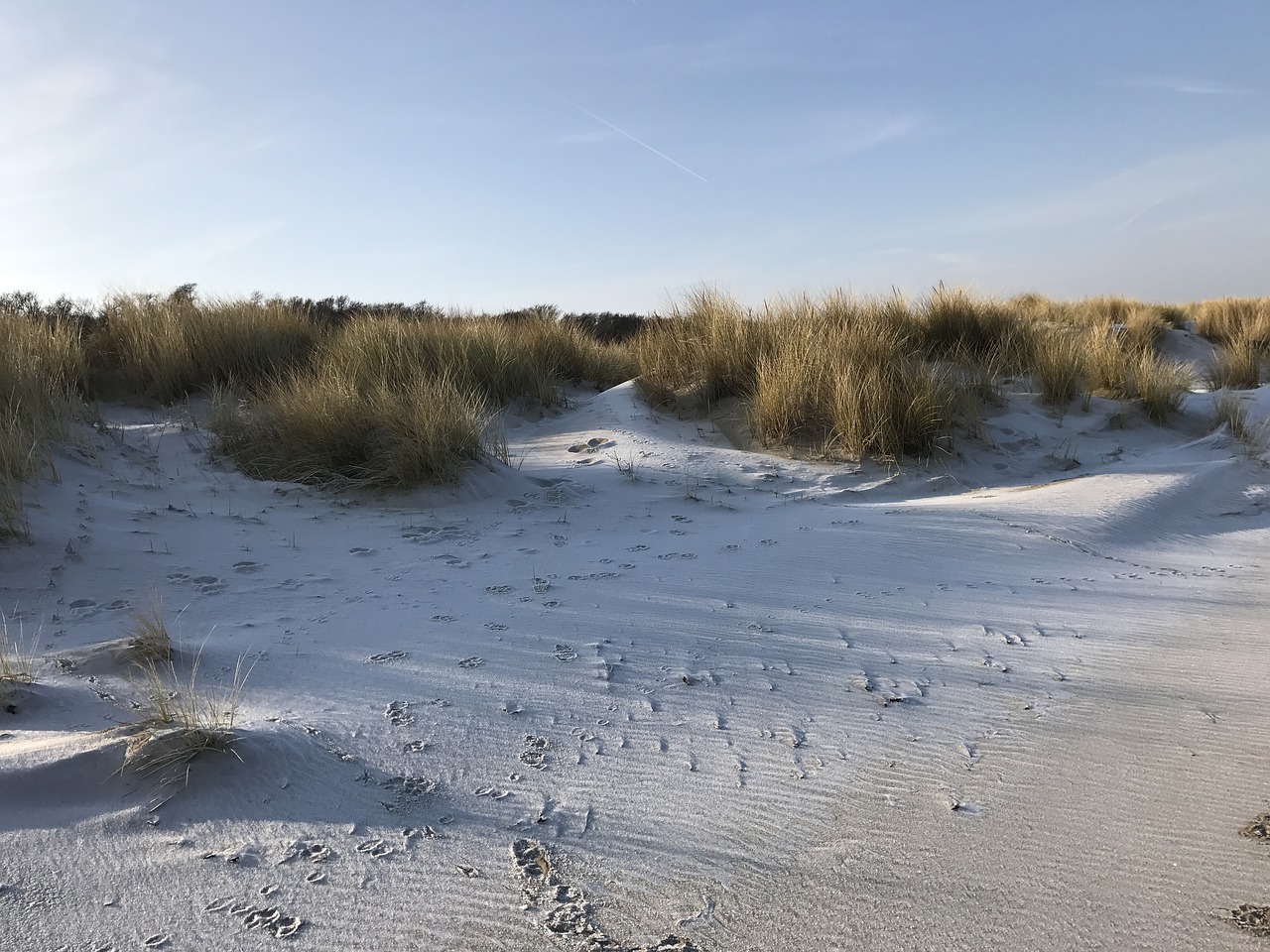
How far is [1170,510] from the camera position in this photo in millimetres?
4812

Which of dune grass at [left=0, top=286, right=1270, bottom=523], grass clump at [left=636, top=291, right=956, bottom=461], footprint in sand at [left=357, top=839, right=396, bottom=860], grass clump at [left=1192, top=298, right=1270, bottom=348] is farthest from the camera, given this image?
grass clump at [left=1192, top=298, right=1270, bottom=348]

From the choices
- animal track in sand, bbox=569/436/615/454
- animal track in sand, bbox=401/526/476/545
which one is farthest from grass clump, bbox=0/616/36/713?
animal track in sand, bbox=569/436/615/454

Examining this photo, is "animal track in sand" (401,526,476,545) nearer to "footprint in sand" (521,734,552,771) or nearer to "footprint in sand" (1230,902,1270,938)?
"footprint in sand" (521,734,552,771)

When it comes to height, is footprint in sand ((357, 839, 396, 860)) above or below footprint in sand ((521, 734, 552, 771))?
above

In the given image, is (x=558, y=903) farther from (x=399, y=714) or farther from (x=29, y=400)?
(x=29, y=400)

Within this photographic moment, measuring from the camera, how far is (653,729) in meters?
2.24

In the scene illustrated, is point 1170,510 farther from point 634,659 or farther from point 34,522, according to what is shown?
point 34,522

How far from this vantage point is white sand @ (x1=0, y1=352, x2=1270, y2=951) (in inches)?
60.1

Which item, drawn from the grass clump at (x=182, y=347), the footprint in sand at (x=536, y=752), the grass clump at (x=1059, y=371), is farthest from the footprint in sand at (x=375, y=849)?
the grass clump at (x=1059, y=371)

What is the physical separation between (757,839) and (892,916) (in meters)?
0.33

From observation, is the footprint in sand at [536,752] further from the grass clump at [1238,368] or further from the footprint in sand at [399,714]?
the grass clump at [1238,368]

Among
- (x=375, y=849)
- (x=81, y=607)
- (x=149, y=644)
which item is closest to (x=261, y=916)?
(x=375, y=849)

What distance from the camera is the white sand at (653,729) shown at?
1527mm

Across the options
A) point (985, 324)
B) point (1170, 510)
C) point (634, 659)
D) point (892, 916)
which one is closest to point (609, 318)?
point (985, 324)
